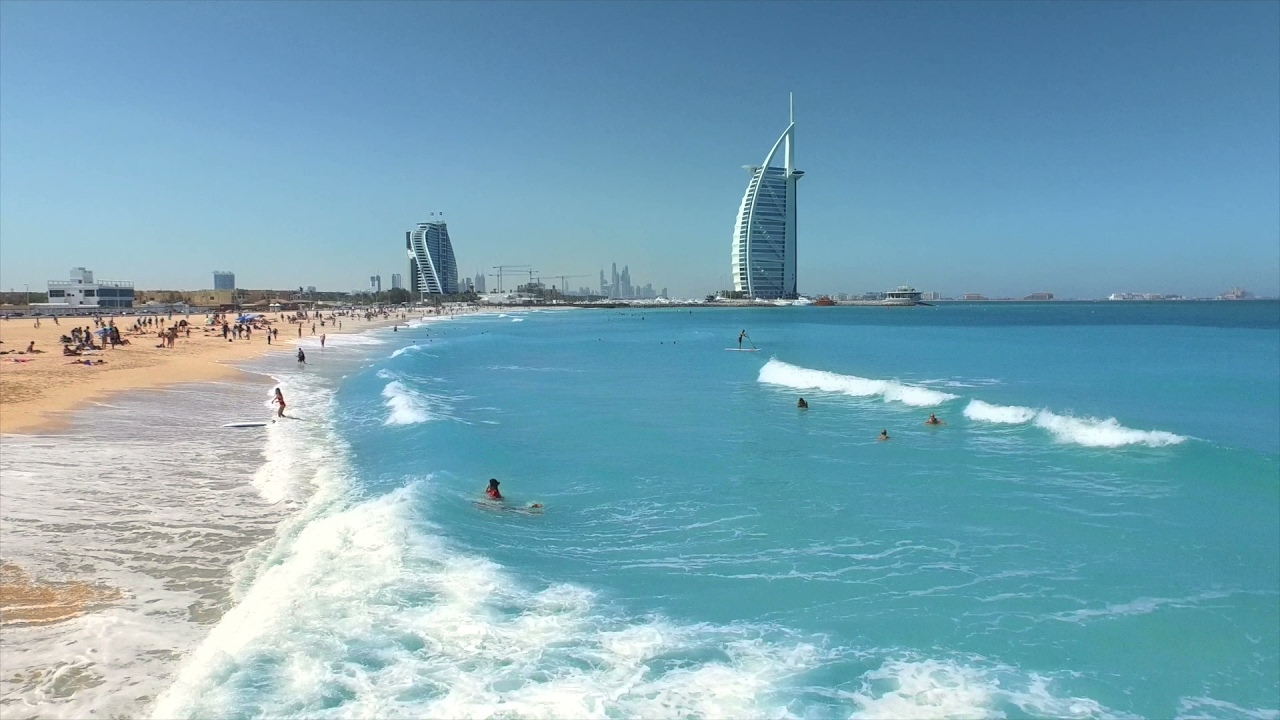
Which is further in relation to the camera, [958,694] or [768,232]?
[768,232]

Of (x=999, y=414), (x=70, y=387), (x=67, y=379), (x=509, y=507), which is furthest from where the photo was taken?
(x=67, y=379)

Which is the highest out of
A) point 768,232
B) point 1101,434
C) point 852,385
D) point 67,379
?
point 768,232

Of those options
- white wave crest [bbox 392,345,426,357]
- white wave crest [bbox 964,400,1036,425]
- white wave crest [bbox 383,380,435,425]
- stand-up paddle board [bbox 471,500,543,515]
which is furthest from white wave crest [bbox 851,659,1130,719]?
white wave crest [bbox 392,345,426,357]

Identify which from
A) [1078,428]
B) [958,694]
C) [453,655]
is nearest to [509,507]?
[453,655]

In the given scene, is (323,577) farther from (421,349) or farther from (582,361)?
(421,349)

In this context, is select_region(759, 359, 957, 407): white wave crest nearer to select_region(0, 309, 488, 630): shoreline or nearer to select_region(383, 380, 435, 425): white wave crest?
select_region(383, 380, 435, 425): white wave crest

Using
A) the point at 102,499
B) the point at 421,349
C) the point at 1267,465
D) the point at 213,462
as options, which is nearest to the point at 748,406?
the point at 1267,465

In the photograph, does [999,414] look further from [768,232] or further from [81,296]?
[768,232]
